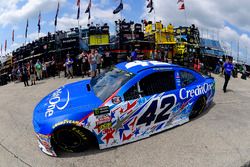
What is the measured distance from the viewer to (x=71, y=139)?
14.8 ft

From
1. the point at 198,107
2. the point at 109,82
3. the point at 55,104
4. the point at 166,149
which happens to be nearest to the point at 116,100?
the point at 109,82

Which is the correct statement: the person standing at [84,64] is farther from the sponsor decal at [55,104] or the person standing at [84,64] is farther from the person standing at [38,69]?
the sponsor decal at [55,104]

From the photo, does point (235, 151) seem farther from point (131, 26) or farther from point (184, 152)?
point (131, 26)

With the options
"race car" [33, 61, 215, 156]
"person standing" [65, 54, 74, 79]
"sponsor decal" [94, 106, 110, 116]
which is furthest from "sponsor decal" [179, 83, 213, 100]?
"person standing" [65, 54, 74, 79]

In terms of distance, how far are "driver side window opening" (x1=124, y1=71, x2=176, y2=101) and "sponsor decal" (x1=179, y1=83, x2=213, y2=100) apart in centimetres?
28

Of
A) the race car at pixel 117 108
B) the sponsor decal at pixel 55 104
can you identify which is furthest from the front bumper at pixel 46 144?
the sponsor decal at pixel 55 104

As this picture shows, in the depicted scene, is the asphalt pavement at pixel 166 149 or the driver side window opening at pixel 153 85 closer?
the asphalt pavement at pixel 166 149

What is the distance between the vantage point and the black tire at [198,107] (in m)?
6.05

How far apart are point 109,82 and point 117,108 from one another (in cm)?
81

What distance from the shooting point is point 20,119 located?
6.68m

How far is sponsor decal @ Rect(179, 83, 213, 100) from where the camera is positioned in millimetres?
5551

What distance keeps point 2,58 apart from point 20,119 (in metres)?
25.5

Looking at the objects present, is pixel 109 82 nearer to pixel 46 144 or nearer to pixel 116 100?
pixel 116 100

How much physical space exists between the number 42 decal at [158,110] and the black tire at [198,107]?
3.30 ft
